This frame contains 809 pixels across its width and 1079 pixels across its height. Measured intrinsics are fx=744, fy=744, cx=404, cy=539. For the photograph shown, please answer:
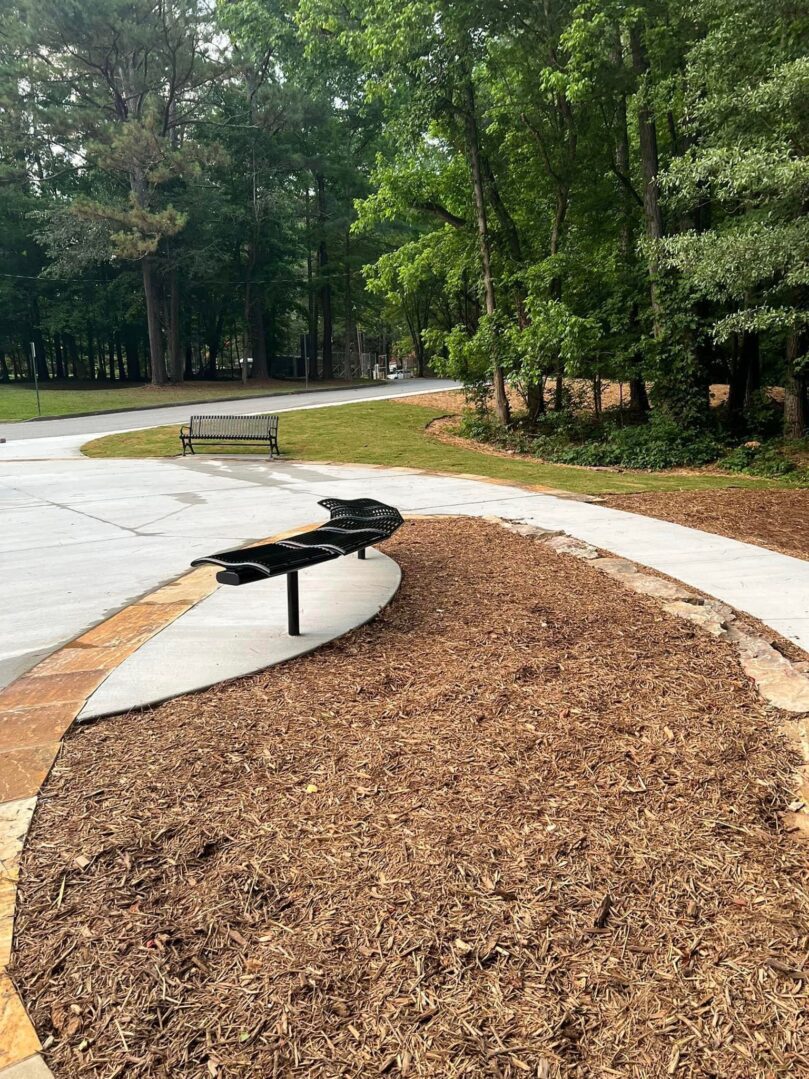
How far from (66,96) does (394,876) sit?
129 feet

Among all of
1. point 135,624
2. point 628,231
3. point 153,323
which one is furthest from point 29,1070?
point 153,323

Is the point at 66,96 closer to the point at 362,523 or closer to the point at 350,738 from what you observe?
the point at 362,523

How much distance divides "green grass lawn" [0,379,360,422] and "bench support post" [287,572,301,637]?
2166 centimetres

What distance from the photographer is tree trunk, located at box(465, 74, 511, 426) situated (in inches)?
603

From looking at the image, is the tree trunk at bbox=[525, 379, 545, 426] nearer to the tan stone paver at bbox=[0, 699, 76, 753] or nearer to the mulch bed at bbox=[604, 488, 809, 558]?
the mulch bed at bbox=[604, 488, 809, 558]

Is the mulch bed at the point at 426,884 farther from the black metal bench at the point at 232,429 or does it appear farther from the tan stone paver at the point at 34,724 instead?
the black metal bench at the point at 232,429

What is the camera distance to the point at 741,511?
823 cm

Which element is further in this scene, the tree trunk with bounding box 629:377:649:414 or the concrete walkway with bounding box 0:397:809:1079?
the tree trunk with bounding box 629:377:649:414

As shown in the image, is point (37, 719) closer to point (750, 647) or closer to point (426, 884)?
point (426, 884)

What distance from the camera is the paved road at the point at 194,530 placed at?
188 inches

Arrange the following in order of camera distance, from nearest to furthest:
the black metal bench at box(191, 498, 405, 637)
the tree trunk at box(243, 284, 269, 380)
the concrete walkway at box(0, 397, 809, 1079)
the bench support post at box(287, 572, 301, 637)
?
the concrete walkway at box(0, 397, 809, 1079), the black metal bench at box(191, 498, 405, 637), the bench support post at box(287, 572, 301, 637), the tree trunk at box(243, 284, 269, 380)

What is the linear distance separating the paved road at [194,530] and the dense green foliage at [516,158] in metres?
4.91

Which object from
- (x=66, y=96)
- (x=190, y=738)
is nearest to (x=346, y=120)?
(x=66, y=96)

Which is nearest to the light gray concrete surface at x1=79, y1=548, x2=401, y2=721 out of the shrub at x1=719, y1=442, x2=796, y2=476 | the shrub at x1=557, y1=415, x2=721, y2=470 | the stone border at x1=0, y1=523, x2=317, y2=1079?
the stone border at x1=0, y1=523, x2=317, y2=1079
